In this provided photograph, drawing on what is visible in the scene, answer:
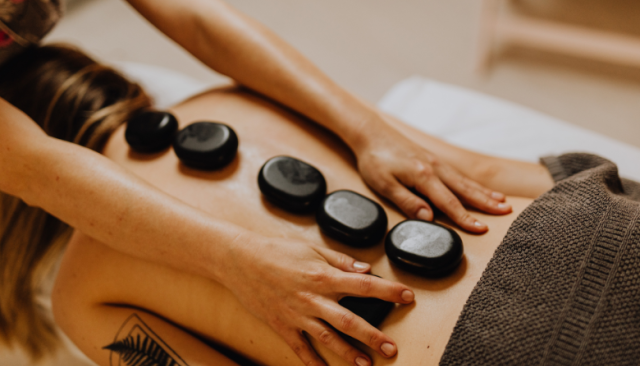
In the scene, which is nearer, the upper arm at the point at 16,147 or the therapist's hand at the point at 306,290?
the therapist's hand at the point at 306,290

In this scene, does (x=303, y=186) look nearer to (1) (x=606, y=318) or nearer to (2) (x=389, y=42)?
(1) (x=606, y=318)

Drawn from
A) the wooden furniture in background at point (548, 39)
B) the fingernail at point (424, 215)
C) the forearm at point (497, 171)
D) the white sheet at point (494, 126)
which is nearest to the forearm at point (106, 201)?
the fingernail at point (424, 215)

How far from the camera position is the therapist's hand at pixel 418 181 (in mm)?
797

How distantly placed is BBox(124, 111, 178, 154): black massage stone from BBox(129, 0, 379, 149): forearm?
0.64ft

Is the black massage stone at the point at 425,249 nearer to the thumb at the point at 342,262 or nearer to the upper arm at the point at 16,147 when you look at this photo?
the thumb at the point at 342,262

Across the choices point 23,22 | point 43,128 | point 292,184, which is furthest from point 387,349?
point 23,22

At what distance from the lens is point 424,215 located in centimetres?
80

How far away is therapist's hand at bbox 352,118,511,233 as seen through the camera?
0.80 metres

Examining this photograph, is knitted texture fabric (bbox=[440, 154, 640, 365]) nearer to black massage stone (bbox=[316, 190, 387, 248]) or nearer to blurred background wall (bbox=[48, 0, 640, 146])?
black massage stone (bbox=[316, 190, 387, 248])

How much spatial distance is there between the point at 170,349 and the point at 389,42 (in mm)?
1927

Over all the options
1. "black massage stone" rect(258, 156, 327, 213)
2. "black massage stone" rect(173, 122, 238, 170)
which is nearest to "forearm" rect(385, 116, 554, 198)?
"black massage stone" rect(258, 156, 327, 213)

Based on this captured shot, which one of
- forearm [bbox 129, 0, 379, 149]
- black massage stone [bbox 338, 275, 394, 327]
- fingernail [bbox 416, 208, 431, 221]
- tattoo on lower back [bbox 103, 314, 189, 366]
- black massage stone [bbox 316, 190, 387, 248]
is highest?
forearm [bbox 129, 0, 379, 149]

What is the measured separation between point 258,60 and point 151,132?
27cm

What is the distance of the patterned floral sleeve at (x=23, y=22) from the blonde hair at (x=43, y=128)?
52 mm
